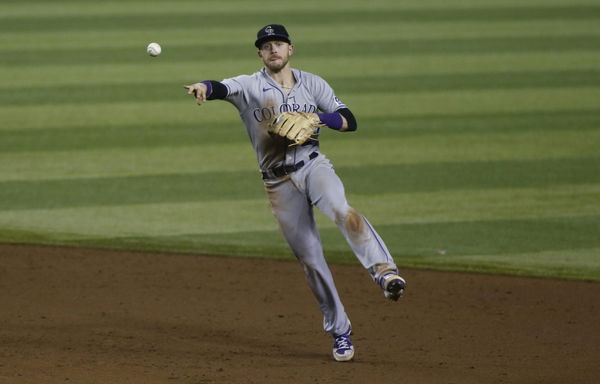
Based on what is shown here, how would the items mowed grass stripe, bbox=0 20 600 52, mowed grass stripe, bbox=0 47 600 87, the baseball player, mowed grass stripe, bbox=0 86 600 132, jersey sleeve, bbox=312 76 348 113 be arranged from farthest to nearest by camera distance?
mowed grass stripe, bbox=0 20 600 52 < mowed grass stripe, bbox=0 47 600 87 < mowed grass stripe, bbox=0 86 600 132 < jersey sleeve, bbox=312 76 348 113 < the baseball player

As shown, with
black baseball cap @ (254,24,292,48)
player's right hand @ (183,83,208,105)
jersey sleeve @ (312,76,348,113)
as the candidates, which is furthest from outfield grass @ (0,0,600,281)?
player's right hand @ (183,83,208,105)

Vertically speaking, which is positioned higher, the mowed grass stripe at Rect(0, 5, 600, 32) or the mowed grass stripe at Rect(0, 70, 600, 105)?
the mowed grass stripe at Rect(0, 5, 600, 32)

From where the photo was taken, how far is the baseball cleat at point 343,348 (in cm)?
669

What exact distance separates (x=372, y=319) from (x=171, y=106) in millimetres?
7269

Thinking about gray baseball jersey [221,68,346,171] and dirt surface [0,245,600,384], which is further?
gray baseball jersey [221,68,346,171]

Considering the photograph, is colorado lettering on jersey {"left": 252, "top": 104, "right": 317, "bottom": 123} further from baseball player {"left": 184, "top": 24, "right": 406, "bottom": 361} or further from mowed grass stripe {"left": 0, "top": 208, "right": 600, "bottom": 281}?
mowed grass stripe {"left": 0, "top": 208, "right": 600, "bottom": 281}

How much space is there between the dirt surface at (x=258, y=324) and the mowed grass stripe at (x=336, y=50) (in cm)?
704

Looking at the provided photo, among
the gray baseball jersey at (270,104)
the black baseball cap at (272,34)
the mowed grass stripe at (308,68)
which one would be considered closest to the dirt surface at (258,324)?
the gray baseball jersey at (270,104)

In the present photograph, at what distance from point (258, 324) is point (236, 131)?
20.1ft

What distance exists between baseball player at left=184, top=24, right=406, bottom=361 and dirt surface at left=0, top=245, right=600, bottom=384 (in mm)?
485

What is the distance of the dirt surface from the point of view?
644 cm

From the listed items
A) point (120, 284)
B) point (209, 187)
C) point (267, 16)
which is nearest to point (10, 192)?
point (209, 187)

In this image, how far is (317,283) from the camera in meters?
6.78

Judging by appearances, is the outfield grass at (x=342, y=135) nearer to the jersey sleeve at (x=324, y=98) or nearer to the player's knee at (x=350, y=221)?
the jersey sleeve at (x=324, y=98)
